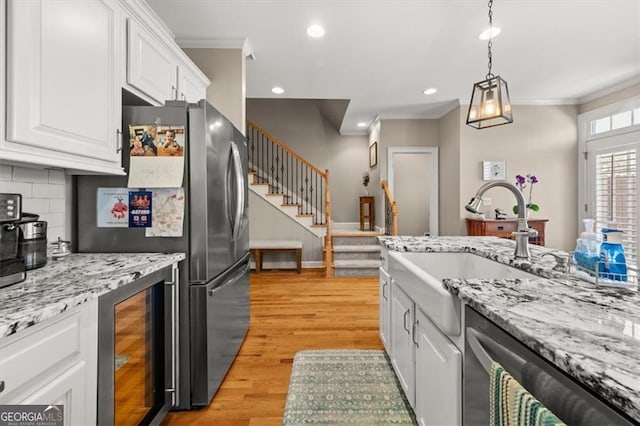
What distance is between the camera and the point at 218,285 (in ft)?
6.10

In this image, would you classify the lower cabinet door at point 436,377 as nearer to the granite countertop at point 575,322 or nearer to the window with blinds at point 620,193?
the granite countertop at point 575,322

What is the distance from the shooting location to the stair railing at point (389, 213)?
4918 mm

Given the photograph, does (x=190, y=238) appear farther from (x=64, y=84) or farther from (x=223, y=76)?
(x=223, y=76)

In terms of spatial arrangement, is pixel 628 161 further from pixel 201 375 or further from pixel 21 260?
pixel 21 260

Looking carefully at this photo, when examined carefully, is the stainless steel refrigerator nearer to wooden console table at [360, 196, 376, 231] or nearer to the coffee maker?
the coffee maker

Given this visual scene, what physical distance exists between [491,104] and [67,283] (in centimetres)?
249

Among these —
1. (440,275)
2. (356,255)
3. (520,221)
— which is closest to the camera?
(520,221)

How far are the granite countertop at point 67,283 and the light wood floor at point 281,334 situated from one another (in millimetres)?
931

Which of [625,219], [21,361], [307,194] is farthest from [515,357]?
[307,194]

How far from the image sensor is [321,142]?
7.18 meters

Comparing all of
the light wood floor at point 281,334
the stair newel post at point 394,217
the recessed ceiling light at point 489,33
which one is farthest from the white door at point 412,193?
the recessed ceiling light at point 489,33

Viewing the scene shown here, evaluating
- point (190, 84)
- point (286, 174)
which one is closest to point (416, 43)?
point (190, 84)

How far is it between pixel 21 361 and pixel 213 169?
1200 millimetres

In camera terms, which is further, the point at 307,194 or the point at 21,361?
the point at 307,194
